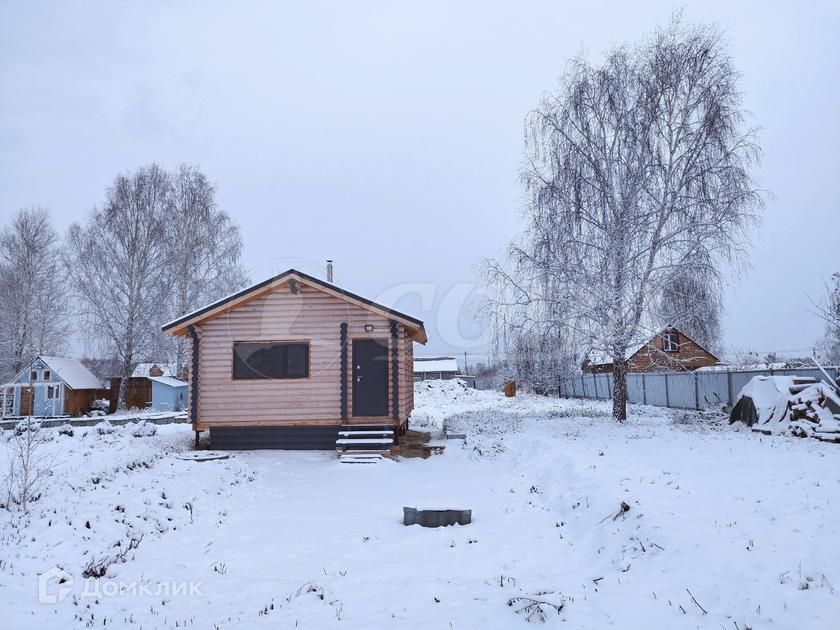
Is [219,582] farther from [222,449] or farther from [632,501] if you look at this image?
[222,449]

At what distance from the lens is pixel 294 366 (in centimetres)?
1390

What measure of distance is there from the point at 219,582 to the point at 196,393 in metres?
9.03

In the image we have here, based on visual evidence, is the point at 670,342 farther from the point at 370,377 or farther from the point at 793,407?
the point at 370,377

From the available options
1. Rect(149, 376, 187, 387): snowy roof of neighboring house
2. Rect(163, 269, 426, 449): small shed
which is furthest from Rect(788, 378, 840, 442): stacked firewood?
Rect(149, 376, 187, 387): snowy roof of neighboring house

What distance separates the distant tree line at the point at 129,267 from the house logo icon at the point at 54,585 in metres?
22.7

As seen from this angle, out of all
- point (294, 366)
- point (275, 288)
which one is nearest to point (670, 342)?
point (294, 366)

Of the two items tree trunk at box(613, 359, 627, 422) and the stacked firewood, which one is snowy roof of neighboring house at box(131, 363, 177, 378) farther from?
the stacked firewood

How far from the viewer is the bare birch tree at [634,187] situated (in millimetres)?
15219

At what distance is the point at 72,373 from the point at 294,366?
22664 mm

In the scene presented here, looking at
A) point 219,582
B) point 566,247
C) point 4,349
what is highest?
point 566,247

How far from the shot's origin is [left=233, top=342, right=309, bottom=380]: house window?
45.5 feet

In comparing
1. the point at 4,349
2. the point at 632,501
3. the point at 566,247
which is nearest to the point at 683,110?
the point at 566,247

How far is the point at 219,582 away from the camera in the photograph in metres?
5.42

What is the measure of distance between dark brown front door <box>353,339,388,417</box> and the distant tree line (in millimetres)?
15631
